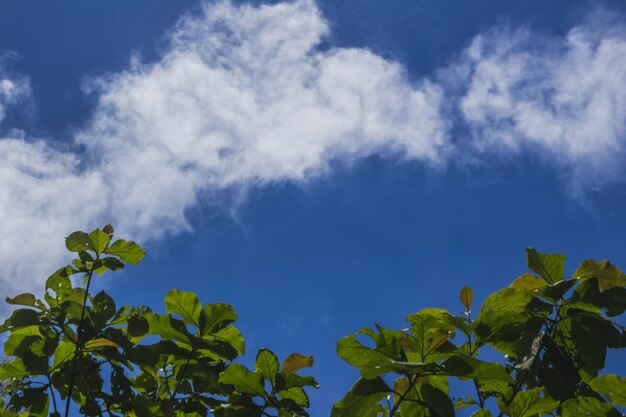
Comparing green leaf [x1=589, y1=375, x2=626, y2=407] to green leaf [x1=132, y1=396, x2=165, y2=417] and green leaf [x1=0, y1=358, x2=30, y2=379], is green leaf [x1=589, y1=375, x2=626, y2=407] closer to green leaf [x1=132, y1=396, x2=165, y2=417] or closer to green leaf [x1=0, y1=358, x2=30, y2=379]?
green leaf [x1=132, y1=396, x2=165, y2=417]

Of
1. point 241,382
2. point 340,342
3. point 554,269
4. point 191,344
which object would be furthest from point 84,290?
point 554,269

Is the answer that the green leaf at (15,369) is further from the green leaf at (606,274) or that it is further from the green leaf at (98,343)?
the green leaf at (606,274)

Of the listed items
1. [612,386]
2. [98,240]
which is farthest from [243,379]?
[612,386]

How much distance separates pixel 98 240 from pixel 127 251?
0.55 feet

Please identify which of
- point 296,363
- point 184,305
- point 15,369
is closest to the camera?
point 296,363

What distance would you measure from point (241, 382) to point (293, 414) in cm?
26

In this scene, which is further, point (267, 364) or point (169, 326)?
point (169, 326)

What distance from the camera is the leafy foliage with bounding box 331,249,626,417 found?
6.06ft

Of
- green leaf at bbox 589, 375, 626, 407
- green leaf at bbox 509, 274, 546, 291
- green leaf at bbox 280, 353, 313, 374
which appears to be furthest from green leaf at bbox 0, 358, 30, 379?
green leaf at bbox 589, 375, 626, 407

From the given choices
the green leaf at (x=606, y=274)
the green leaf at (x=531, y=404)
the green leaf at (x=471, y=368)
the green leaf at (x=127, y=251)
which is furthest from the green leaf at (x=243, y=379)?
the green leaf at (x=606, y=274)

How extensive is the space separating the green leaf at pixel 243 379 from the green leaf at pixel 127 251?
110cm

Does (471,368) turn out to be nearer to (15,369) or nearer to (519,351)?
(519,351)

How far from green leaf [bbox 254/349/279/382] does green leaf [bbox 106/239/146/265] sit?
1.09 metres

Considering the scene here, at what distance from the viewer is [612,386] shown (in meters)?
1.88
